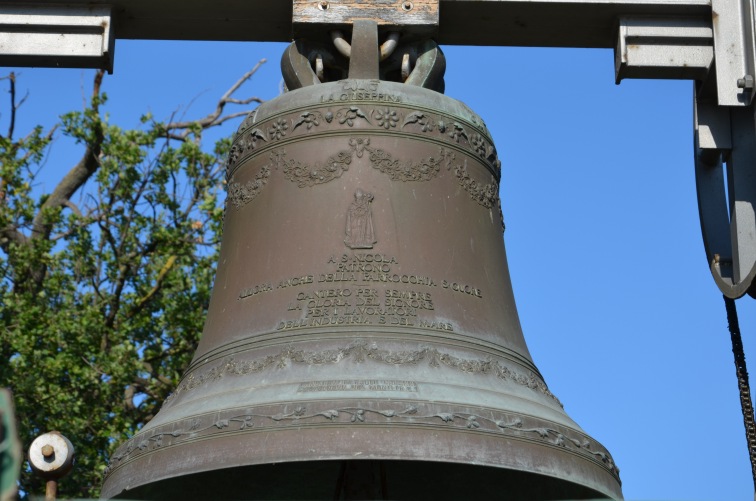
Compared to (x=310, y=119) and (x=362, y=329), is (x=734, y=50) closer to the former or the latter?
(x=310, y=119)

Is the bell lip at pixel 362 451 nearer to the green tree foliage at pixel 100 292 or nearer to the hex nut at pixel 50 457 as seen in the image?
the hex nut at pixel 50 457

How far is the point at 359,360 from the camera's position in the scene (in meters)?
4.61

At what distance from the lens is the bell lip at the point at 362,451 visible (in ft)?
13.9

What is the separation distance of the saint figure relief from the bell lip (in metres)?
0.96

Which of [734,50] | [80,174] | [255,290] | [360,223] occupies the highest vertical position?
[80,174]

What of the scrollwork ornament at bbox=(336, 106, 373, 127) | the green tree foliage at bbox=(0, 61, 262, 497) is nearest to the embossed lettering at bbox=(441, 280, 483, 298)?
the scrollwork ornament at bbox=(336, 106, 373, 127)

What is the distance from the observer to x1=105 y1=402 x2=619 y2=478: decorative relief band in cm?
430

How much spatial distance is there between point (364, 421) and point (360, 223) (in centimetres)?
103

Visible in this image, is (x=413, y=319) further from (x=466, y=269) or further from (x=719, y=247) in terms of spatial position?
(x=719, y=247)

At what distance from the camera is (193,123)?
53.8 feet

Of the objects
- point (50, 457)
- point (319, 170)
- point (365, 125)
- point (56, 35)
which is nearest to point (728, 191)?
point (365, 125)

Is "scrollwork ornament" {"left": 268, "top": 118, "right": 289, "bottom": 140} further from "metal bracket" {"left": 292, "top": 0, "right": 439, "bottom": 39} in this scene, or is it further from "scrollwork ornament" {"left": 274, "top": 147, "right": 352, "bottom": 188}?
"metal bracket" {"left": 292, "top": 0, "right": 439, "bottom": 39}

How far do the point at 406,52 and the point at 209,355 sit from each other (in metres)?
1.67

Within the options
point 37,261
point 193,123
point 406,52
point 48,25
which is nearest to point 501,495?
point 406,52
